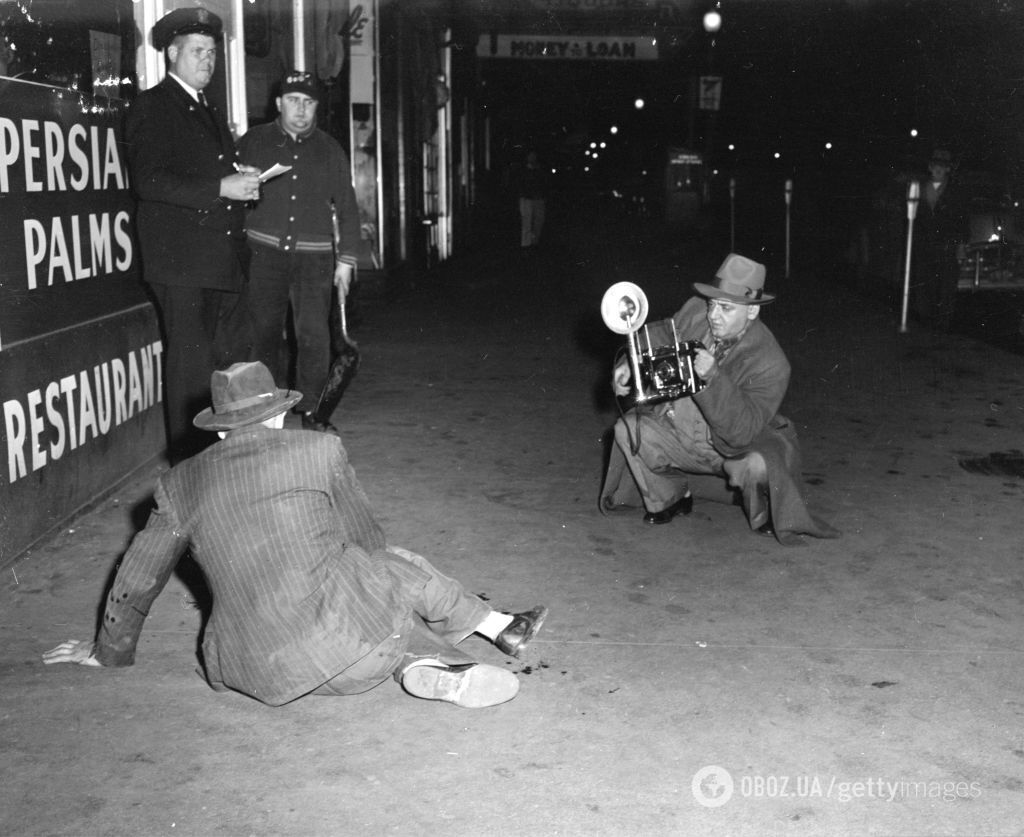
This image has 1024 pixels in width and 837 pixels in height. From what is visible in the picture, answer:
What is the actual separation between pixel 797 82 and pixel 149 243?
3135cm

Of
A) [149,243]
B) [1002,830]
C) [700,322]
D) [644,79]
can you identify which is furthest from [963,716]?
[644,79]

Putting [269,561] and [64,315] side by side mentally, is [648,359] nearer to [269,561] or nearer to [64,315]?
[269,561]

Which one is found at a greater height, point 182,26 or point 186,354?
point 182,26

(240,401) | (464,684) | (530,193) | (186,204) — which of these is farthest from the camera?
(530,193)

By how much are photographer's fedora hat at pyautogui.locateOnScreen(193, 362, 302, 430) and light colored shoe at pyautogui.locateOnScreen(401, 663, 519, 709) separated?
0.87 metres

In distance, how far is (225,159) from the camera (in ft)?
17.6

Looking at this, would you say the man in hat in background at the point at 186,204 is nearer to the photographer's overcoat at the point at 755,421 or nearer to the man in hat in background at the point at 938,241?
the photographer's overcoat at the point at 755,421

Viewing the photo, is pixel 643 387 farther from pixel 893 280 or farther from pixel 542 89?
pixel 542 89

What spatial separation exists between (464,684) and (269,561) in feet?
2.26

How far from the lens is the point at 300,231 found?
21.0ft

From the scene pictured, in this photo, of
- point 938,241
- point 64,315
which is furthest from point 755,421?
point 938,241

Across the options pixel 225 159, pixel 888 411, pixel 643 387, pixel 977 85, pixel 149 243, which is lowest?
pixel 888 411

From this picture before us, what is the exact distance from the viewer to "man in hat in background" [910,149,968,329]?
1159 centimetres

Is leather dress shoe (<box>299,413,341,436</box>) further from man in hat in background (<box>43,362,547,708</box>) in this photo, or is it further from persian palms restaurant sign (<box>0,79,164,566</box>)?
man in hat in background (<box>43,362,547,708</box>)
